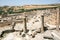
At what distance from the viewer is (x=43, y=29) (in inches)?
623

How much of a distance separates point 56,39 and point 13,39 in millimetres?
5943

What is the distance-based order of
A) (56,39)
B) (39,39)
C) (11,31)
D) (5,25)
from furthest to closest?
(5,25) → (11,31) → (39,39) → (56,39)

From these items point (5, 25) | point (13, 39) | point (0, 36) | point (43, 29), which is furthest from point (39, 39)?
point (5, 25)

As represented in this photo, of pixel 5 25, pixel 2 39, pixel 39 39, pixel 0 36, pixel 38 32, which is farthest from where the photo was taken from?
pixel 5 25

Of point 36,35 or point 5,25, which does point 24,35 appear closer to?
point 36,35

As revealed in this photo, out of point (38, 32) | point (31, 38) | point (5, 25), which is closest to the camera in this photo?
point (31, 38)

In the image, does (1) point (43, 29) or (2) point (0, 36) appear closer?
(1) point (43, 29)

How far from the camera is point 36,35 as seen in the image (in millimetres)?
14766

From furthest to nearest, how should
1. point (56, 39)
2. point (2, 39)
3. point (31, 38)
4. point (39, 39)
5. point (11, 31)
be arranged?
point (11, 31) < point (2, 39) < point (31, 38) < point (39, 39) < point (56, 39)

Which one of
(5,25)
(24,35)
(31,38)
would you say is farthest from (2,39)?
(5,25)

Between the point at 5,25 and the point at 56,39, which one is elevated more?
the point at 56,39

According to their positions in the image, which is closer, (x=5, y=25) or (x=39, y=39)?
(x=39, y=39)

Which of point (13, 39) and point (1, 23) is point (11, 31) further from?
point (1, 23)

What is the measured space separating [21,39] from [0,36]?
15.0ft
